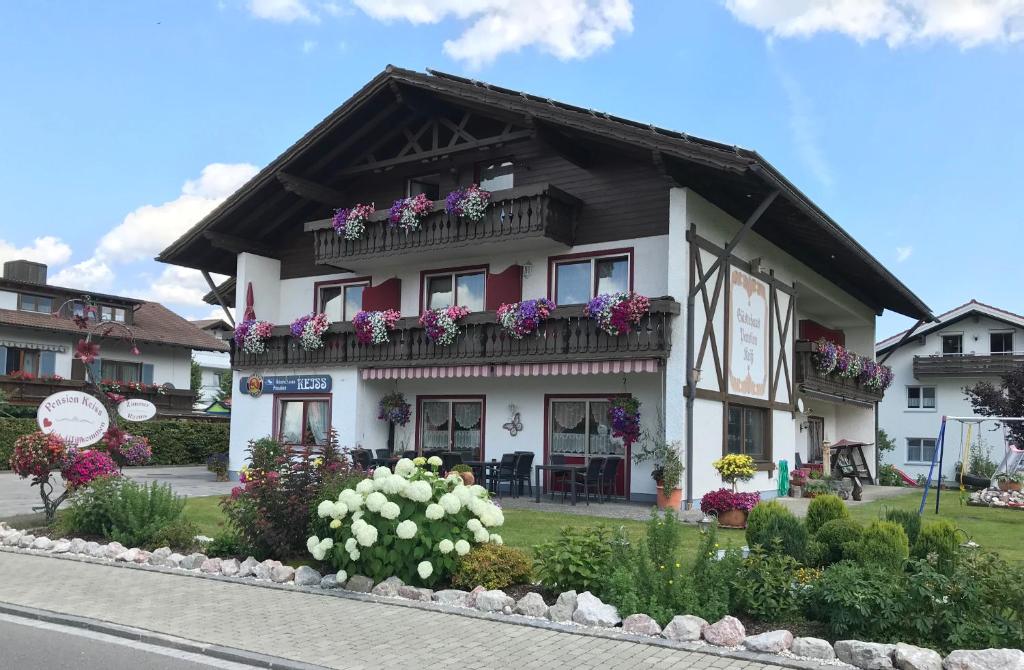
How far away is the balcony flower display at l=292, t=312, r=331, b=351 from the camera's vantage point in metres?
20.9

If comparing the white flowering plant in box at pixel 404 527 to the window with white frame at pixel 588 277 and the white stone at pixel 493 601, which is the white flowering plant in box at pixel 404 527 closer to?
the white stone at pixel 493 601

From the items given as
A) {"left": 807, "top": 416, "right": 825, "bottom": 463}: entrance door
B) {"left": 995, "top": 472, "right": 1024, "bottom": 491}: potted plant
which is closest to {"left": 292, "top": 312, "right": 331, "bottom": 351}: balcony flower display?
{"left": 807, "top": 416, "right": 825, "bottom": 463}: entrance door

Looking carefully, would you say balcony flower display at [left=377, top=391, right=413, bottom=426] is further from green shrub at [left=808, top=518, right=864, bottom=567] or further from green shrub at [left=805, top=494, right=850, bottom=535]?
green shrub at [left=808, top=518, right=864, bottom=567]

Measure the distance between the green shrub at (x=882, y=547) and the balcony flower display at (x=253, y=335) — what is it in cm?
1683

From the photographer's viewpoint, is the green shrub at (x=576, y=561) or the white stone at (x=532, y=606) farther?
the green shrub at (x=576, y=561)

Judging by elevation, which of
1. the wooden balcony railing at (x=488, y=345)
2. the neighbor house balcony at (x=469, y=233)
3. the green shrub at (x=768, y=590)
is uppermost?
the neighbor house balcony at (x=469, y=233)

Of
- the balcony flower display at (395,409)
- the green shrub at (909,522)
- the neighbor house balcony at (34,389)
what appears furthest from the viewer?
the neighbor house balcony at (34,389)

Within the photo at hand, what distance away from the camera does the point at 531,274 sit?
19281 mm

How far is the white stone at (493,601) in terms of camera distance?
24.8ft

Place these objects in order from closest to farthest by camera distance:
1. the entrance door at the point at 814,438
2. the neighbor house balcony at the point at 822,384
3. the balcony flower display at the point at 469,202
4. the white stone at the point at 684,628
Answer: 1. the white stone at the point at 684,628
2. the balcony flower display at the point at 469,202
3. the neighbor house balcony at the point at 822,384
4. the entrance door at the point at 814,438

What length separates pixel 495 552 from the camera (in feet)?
27.4

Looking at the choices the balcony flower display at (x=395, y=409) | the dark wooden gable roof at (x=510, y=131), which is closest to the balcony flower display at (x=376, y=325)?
the balcony flower display at (x=395, y=409)

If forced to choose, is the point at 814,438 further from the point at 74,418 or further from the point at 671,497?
the point at 74,418

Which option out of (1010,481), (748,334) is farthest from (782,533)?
(1010,481)
